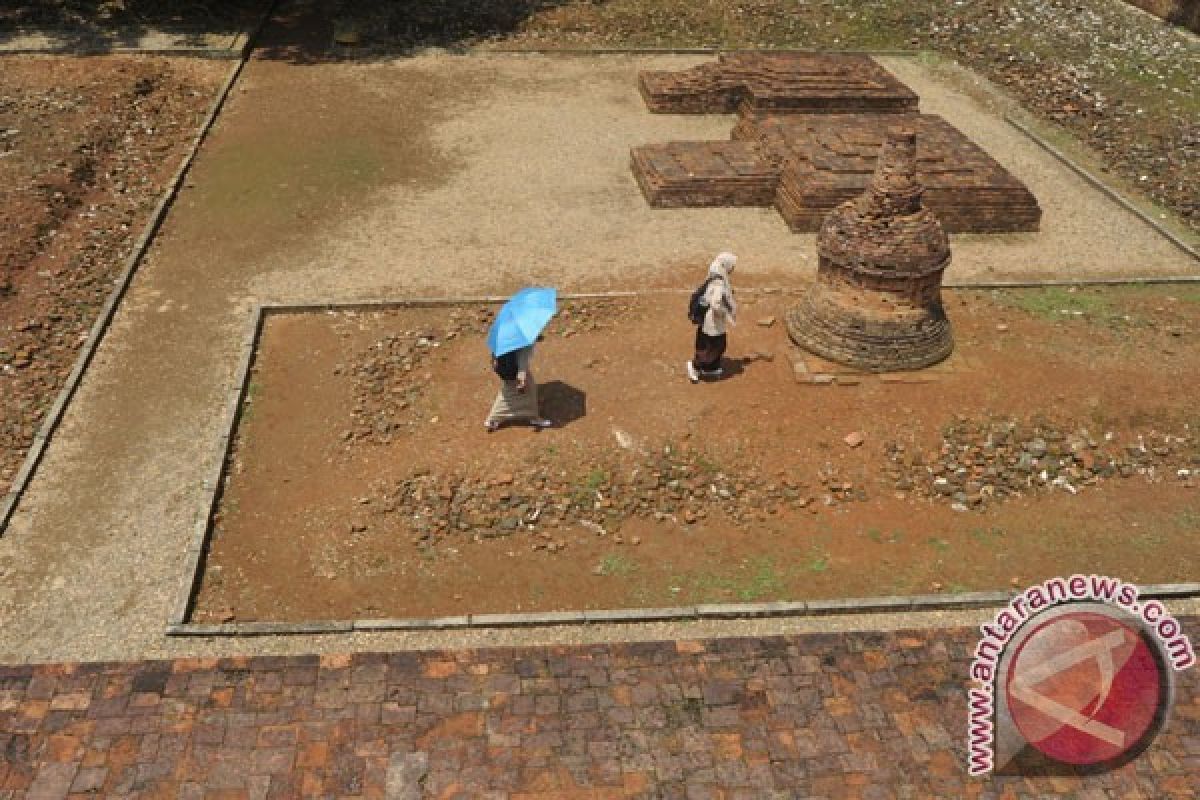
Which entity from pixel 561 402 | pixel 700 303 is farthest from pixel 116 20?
pixel 700 303

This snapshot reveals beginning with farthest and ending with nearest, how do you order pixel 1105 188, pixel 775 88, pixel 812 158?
pixel 775 88
pixel 1105 188
pixel 812 158

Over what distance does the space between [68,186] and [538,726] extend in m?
12.1

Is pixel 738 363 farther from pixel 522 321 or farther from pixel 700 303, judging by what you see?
pixel 522 321

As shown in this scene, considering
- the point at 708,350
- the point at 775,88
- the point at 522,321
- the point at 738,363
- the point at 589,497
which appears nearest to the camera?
the point at 522,321

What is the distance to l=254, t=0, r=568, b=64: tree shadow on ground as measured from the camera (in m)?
20.1

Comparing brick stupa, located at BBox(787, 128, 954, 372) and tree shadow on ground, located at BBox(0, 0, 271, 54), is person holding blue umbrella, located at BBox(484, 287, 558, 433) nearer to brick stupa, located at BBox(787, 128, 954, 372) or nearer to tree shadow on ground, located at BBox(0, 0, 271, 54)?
brick stupa, located at BBox(787, 128, 954, 372)

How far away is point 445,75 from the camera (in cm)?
1911

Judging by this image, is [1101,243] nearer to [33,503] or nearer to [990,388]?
[990,388]

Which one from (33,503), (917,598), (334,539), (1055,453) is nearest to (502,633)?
(334,539)

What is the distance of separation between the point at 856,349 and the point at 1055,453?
2331mm

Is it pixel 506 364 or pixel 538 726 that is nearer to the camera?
pixel 538 726

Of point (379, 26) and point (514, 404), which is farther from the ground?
point (379, 26)

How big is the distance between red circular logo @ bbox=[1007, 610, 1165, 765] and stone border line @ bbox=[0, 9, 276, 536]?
8833 millimetres

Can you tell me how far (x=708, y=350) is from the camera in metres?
9.79
